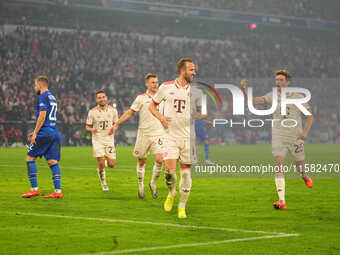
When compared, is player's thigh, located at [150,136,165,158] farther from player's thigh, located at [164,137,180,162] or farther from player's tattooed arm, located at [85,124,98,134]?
player's thigh, located at [164,137,180,162]

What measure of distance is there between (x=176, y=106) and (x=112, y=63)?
119ft

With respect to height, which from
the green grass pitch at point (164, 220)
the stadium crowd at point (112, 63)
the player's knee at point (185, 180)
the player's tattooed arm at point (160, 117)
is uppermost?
the stadium crowd at point (112, 63)

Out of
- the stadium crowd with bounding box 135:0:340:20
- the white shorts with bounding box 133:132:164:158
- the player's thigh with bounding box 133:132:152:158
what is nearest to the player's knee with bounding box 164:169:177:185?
the white shorts with bounding box 133:132:164:158

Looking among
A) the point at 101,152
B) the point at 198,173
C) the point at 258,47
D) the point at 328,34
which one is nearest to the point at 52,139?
the point at 101,152

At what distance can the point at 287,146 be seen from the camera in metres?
11.4

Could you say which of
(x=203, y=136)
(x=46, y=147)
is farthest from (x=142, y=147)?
(x=203, y=136)

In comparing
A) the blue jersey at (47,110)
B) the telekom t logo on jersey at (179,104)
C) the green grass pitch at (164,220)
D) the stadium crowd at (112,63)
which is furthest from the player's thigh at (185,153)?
the stadium crowd at (112,63)

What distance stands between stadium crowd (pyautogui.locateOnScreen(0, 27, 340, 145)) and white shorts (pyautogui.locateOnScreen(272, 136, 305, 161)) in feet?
81.8

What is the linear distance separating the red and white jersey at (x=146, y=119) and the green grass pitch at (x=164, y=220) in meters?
1.37

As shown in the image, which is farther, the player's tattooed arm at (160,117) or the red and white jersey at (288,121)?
the red and white jersey at (288,121)

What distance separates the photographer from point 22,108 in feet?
116

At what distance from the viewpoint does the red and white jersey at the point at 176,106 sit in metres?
10.2

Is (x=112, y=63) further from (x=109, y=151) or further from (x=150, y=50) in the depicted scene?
(x=109, y=151)

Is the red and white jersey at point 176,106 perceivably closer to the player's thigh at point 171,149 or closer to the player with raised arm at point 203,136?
the player's thigh at point 171,149
